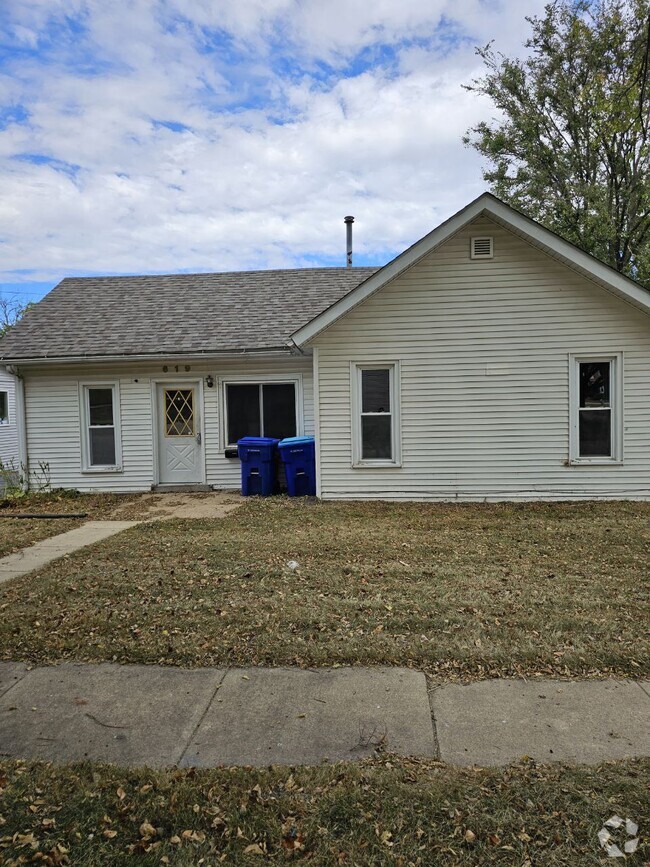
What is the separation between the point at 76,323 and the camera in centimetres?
1309

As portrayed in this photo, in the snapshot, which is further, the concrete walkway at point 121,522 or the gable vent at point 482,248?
the gable vent at point 482,248

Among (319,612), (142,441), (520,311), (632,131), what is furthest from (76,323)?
(632,131)

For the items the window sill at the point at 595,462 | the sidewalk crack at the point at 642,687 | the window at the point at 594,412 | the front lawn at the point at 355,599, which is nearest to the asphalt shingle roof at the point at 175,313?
the front lawn at the point at 355,599

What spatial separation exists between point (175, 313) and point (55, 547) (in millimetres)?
7139

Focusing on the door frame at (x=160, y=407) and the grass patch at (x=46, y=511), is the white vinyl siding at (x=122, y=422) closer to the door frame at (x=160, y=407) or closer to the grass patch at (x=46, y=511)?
the door frame at (x=160, y=407)

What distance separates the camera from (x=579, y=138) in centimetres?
1878

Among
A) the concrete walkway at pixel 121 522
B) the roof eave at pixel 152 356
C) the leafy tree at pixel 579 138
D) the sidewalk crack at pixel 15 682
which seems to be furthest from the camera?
the leafy tree at pixel 579 138

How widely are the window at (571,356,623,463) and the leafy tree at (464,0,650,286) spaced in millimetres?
9364

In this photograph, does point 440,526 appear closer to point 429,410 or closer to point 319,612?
point 429,410

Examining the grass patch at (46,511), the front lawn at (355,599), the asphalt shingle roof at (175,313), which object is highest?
the asphalt shingle roof at (175,313)

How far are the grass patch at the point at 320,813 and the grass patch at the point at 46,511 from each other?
5416 millimetres

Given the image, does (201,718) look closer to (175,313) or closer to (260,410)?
(260,410)

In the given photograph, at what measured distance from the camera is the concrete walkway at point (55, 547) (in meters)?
6.52

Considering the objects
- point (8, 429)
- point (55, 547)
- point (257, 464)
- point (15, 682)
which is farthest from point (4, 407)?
point (15, 682)
